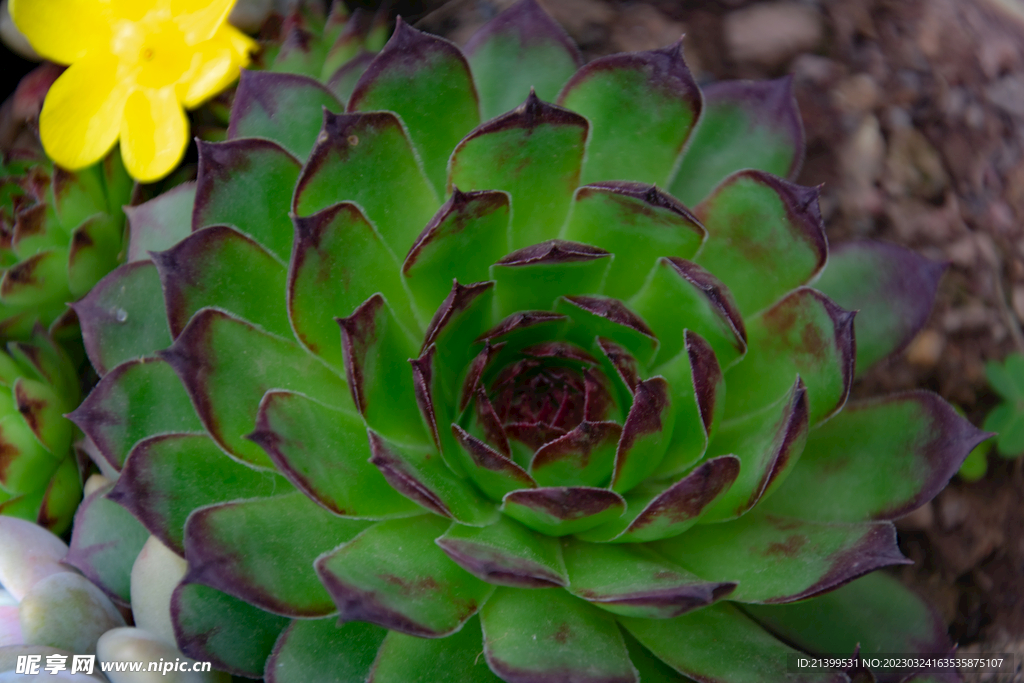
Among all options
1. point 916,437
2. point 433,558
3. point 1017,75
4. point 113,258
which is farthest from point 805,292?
point 113,258

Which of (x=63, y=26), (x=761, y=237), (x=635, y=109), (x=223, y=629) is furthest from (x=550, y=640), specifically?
(x=63, y=26)

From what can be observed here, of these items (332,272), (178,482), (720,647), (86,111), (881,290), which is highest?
(86,111)

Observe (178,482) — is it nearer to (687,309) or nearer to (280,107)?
(280,107)

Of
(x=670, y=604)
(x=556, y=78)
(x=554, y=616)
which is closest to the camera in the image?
(x=670, y=604)

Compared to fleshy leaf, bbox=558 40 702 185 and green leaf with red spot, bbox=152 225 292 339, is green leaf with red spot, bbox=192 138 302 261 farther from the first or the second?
fleshy leaf, bbox=558 40 702 185

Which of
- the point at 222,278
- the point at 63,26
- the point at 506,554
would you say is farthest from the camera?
the point at 63,26

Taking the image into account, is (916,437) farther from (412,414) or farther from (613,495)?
(412,414)

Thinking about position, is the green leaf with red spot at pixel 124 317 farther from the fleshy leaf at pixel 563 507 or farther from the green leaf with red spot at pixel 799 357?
the green leaf with red spot at pixel 799 357
